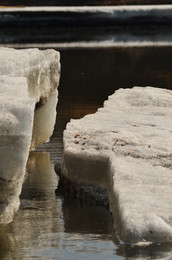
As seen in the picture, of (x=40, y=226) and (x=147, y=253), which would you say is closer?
(x=147, y=253)

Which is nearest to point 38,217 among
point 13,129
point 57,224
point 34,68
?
point 57,224

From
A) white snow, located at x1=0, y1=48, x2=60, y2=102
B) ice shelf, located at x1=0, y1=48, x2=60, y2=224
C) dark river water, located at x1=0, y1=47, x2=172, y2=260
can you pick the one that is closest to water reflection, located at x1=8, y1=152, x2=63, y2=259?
dark river water, located at x1=0, y1=47, x2=172, y2=260

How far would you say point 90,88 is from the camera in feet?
36.8

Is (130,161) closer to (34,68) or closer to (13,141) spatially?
(13,141)

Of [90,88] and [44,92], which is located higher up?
[44,92]

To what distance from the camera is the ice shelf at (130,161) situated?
437 centimetres

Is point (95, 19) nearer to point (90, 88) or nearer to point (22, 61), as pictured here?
point (90, 88)

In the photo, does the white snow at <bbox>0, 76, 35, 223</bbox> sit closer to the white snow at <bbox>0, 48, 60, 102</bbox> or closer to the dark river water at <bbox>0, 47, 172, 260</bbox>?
the dark river water at <bbox>0, 47, 172, 260</bbox>

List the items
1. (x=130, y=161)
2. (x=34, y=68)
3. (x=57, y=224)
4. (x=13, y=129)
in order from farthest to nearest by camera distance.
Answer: (x=34, y=68) < (x=130, y=161) < (x=57, y=224) < (x=13, y=129)

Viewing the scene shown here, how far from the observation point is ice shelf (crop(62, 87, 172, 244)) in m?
4.37

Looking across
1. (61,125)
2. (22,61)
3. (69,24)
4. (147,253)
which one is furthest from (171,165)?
(69,24)

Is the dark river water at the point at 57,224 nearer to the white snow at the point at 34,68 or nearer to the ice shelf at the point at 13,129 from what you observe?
the ice shelf at the point at 13,129

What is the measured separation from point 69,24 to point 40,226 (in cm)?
1376

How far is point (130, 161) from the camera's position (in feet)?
17.3
